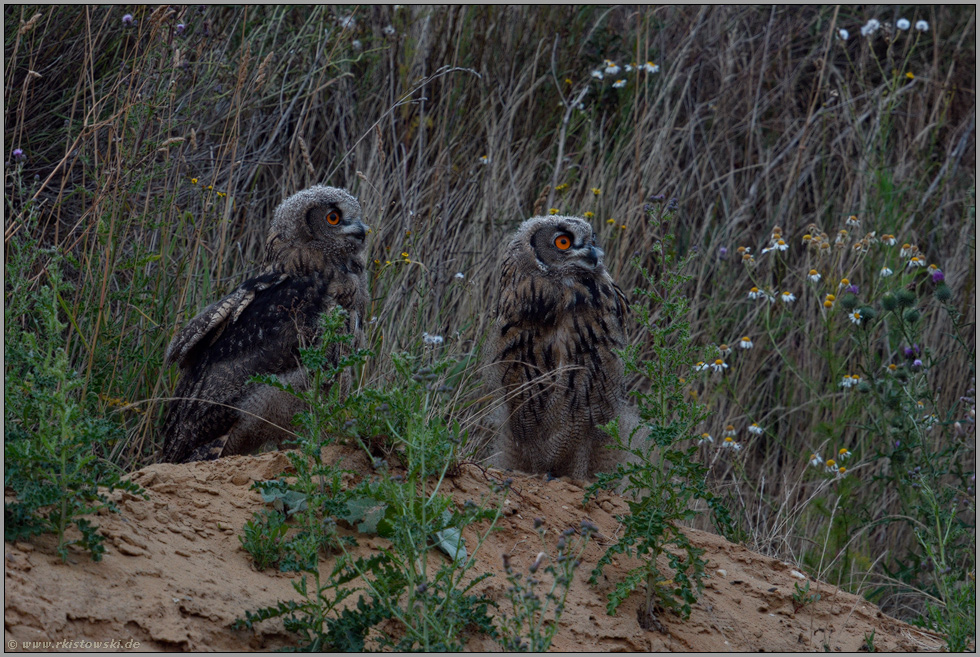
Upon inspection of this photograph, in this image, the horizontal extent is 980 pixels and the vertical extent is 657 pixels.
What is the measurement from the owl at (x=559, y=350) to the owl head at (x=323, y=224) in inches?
29.2

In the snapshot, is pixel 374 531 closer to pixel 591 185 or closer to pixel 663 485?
pixel 663 485

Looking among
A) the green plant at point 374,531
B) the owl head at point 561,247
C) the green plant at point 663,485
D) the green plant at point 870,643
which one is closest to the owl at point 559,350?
the owl head at point 561,247

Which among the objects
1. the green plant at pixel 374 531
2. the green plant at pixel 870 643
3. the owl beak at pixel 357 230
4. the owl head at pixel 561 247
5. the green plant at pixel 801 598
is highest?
the owl head at pixel 561 247

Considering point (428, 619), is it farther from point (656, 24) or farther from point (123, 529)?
point (656, 24)

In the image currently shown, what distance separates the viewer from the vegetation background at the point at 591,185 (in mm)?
4176

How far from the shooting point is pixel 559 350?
13.4 feet

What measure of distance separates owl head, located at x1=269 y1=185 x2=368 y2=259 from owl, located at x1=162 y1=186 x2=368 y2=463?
0.15 meters

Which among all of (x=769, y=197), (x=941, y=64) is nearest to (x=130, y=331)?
(x=769, y=197)

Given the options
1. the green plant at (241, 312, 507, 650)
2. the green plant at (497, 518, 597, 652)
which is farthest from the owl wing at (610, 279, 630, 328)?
the green plant at (497, 518, 597, 652)

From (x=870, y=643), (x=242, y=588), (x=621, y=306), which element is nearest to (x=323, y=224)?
(x=621, y=306)

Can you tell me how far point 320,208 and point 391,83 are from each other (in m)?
2.03

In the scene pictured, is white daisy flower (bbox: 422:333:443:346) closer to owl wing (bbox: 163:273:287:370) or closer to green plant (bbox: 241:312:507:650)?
owl wing (bbox: 163:273:287:370)

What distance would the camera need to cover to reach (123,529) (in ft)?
8.26

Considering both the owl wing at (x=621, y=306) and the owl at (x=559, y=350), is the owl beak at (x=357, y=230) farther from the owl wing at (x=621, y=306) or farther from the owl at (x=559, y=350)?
the owl wing at (x=621, y=306)
